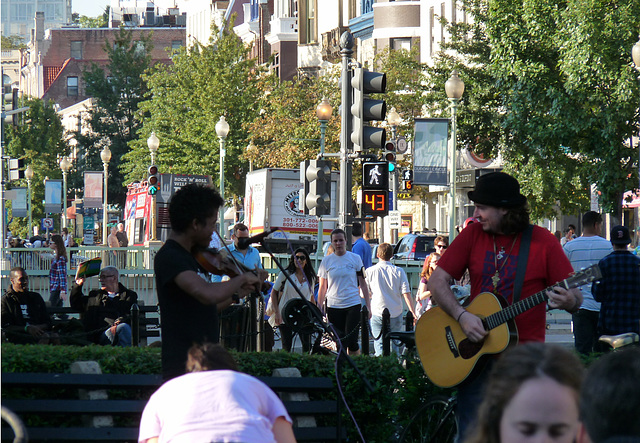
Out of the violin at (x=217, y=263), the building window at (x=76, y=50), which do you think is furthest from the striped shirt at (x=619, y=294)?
the building window at (x=76, y=50)

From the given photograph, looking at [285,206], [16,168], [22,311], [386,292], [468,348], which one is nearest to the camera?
[468,348]

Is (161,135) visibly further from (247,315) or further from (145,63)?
(247,315)

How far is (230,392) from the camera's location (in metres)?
3.70

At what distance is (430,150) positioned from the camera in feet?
66.9

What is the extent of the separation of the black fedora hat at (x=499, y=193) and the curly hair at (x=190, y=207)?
1378mm

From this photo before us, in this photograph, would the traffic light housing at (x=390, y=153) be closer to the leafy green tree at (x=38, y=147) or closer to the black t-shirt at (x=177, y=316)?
the black t-shirt at (x=177, y=316)

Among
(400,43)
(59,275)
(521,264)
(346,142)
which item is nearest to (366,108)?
(346,142)

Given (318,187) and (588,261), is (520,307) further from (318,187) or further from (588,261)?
(318,187)

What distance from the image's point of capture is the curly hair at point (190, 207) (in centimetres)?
558

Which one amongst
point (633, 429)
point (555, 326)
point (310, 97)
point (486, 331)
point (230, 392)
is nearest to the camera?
point (633, 429)

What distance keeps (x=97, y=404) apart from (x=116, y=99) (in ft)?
242

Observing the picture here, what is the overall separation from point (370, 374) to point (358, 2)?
59.3 m

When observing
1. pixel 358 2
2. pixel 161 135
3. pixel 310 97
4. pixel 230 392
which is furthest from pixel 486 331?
pixel 358 2

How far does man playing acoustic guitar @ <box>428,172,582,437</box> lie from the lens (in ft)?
18.6
